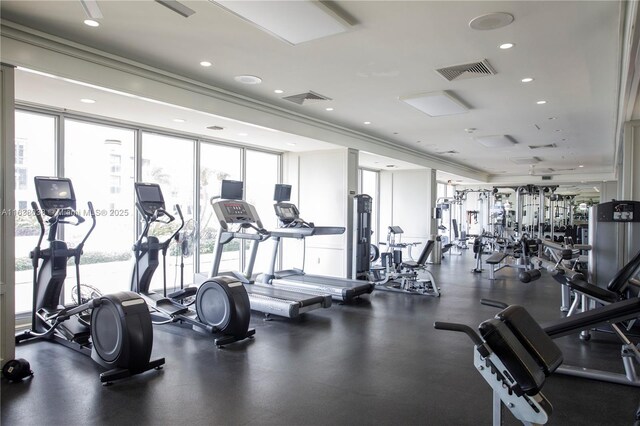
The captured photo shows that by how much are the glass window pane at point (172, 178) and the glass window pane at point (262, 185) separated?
1.37 m

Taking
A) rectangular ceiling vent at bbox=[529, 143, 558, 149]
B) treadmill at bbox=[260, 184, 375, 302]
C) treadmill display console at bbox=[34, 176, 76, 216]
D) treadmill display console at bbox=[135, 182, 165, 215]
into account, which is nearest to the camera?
treadmill display console at bbox=[34, 176, 76, 216]

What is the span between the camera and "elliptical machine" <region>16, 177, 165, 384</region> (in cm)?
345

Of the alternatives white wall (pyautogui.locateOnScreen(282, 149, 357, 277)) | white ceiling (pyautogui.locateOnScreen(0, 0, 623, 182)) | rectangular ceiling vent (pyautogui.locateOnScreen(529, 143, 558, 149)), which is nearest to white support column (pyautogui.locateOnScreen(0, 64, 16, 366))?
white ceiling (pyautogui.locateOnScreen(0, 0, 623, 182))

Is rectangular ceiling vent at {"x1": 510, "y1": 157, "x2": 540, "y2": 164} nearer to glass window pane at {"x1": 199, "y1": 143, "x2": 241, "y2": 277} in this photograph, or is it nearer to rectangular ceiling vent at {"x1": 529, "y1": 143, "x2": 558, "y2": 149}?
rectangular ceiling vent at {"x1": 529, "y1": 143, "x2": 558, "y2": 149}

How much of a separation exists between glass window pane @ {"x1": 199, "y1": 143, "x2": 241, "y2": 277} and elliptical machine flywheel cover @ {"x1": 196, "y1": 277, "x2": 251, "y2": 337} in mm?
2710

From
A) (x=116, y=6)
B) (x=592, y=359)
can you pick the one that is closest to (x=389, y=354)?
(x=592, y=359)

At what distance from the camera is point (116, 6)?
321 centimetres

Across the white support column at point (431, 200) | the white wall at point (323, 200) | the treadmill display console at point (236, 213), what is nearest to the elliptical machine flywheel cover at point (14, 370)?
the treadmill display console at point (236, 213)

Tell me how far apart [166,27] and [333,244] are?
542 centimetres

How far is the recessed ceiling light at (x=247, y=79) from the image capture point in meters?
4.89

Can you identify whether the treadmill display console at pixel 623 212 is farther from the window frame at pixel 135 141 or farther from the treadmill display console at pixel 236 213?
the window frame at pixel 135 141

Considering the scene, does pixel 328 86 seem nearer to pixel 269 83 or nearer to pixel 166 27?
pixel 269 83

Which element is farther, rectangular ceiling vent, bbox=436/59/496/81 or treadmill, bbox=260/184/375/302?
treadmill, bbox=260/184/375/302

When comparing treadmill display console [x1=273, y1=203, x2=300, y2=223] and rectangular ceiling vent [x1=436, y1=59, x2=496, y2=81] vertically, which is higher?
rectangular ceiling vent [x1=436, y1=59, x2=496, y2=81]
